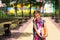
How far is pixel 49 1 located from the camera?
169 ft

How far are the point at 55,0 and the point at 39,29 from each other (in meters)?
41.9

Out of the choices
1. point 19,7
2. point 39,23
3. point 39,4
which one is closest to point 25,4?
point 19,7

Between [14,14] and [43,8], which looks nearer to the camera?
[14,14]

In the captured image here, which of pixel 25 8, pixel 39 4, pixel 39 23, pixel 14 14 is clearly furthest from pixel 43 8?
pixel 39 23

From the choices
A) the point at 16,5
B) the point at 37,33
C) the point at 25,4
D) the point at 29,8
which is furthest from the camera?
the point at 29,8

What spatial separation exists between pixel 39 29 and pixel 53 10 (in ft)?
143

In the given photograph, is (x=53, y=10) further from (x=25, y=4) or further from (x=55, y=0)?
(x=25, y=4)

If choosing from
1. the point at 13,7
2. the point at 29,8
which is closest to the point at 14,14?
the point at 13,7

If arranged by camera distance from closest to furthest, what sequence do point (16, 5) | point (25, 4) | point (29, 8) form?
point (16, 5) < point (25, 4) < point (29, 8)

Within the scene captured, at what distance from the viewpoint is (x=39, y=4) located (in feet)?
168

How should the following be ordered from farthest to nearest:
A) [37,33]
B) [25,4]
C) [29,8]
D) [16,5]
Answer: [29,8]
[25,4]
[16,5]
[37,33]

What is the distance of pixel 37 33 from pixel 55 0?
138 ft

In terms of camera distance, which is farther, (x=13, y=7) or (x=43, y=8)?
(x=43, y=8)

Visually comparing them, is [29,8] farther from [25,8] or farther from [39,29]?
[39,29]
